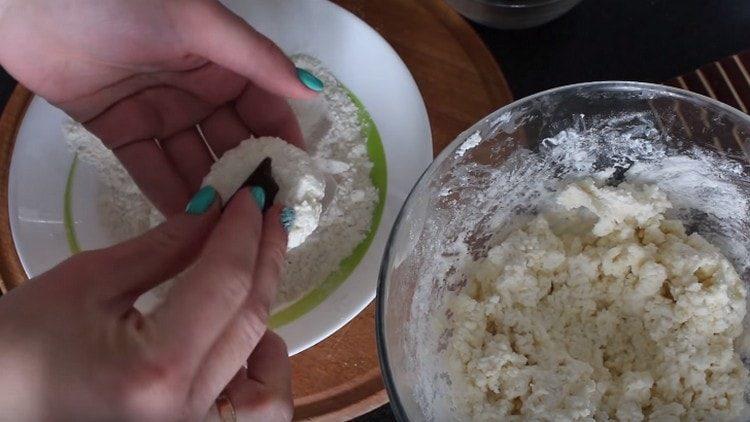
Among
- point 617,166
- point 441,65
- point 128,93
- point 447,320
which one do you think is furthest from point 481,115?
point 128,93

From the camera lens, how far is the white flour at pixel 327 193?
0.96 m

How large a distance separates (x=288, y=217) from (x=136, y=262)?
0.70ft

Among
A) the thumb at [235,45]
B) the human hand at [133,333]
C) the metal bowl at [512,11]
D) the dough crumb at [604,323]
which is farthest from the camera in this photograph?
the metal bowl at [512,11]

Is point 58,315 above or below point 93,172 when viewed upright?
above

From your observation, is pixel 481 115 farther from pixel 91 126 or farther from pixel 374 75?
pixel 91 126

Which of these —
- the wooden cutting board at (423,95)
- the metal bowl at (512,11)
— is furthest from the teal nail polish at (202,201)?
the metal bowl at (512,11)

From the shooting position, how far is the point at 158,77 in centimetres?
101

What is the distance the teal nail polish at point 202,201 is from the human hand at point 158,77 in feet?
0.53

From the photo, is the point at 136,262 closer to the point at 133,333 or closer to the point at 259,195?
the point at 133,333

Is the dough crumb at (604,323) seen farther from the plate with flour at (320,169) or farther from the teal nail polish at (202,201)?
the teal nail polish at (202,201)

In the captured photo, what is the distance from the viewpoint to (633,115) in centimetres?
84

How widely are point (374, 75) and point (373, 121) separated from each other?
7cm

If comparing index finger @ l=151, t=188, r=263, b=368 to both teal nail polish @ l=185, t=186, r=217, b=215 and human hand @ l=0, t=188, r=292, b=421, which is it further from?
teal nail polish @ l=185, t=186, r=217, b=215

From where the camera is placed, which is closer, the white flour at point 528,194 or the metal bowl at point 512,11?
the white flour at point 528,194
